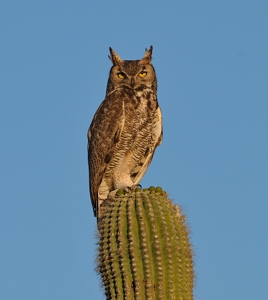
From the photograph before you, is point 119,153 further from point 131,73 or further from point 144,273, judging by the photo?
point 144,273

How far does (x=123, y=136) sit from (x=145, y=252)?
407 cm

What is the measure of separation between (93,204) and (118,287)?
3.93m

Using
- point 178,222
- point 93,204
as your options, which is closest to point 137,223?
point 178,222

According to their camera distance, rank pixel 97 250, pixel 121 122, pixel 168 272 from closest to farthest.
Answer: pixel 168 272, pixel 97 250, pixel 121 122

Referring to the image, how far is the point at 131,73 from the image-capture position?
9.95 meters

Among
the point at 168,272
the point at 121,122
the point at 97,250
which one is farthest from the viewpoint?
the point at 121,122

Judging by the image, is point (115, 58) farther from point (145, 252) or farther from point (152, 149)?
point (145, 252)

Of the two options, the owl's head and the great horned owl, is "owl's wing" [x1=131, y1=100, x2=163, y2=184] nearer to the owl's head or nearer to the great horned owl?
the great horned owl

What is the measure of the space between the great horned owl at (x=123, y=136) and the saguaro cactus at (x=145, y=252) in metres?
3.46

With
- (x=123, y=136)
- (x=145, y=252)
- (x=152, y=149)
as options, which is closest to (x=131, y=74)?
(x=123, y=136)

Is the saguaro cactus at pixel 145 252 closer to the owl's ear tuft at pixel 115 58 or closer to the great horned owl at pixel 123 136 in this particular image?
the great horned owl at pixel 123 136

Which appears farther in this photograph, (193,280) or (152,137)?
(152,137)

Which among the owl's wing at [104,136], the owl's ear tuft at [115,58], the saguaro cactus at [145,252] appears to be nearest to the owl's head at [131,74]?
the owl's ear tuft at [115,58]

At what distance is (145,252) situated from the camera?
5.59 metres
